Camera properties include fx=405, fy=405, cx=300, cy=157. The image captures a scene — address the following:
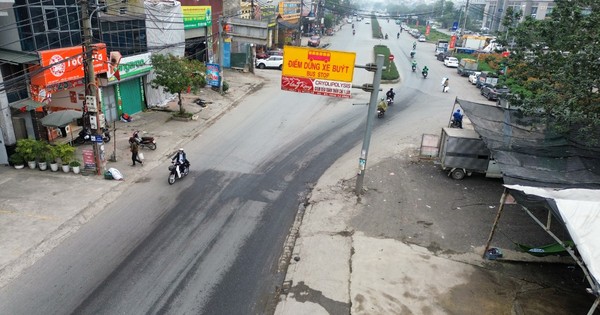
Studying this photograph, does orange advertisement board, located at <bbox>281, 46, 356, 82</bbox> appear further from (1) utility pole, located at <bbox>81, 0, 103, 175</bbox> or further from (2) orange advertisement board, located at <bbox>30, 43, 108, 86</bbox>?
(2) orange advertisement board, located at <bbox>30, 43, 108, 86</bbox>

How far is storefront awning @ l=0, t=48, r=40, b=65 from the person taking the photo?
636 inches

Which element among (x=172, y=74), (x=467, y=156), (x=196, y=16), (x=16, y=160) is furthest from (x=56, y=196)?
(x=196, y=16)

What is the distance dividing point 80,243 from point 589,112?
58.3ft

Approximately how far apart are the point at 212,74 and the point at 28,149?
16042 millimetres

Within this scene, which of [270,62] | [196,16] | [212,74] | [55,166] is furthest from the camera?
[270,62]

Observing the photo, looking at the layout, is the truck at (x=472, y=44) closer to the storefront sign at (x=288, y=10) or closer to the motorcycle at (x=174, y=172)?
the storefront sign at (x=288, y=10)

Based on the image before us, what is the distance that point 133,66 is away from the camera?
23984 millimetres

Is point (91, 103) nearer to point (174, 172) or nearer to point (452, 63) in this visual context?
point (174, 172)

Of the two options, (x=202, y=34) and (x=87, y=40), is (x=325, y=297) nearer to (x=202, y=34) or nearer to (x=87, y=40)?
(x=87, y=40)

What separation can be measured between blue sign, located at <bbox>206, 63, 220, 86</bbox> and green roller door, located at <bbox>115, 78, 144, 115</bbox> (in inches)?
241

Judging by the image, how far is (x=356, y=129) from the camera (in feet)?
84.1

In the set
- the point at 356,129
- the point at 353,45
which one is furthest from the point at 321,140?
the point at 353,45

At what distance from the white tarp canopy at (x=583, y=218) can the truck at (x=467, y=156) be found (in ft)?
23.2

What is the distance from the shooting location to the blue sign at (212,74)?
3062 cm
